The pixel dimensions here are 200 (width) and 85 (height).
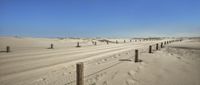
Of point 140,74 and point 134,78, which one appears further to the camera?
point 140,74

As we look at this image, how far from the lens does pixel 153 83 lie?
Result: 785 cm

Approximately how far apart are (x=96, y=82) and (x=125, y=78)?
1555 millimetres

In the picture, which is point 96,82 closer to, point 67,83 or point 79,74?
point 67,83

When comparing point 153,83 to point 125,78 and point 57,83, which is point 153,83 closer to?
point 125,78

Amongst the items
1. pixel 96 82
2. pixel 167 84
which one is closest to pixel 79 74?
pixel 96 82

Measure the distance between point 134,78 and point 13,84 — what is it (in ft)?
18.8

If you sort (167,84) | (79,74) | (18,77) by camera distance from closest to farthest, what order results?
1. (79,74)
2. (167,84)
3. (18,77)

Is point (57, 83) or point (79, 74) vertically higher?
point (79, 74)

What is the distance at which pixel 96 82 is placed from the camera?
7.95 metres

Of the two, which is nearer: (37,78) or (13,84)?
(13,84)

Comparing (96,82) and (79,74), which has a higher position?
(79,74)

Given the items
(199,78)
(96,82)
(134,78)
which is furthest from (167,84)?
(96,82)

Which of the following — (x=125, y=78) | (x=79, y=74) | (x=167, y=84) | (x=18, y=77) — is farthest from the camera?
(x=18, y=77)

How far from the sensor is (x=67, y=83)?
7.98 m
